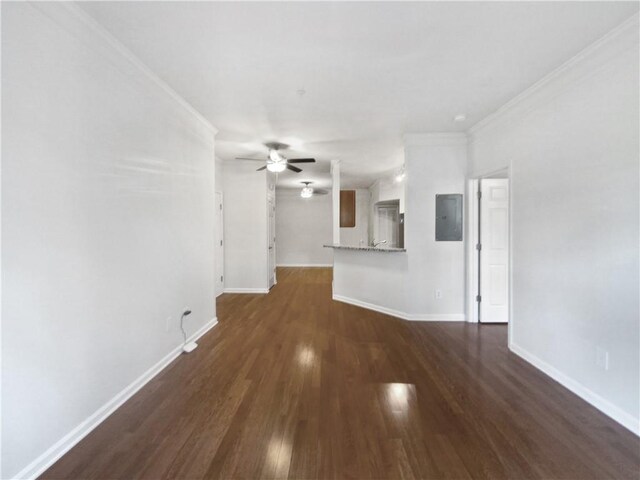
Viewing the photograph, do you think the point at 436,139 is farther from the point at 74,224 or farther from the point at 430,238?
the point at 74,224

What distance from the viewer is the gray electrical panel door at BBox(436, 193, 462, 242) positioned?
395cm

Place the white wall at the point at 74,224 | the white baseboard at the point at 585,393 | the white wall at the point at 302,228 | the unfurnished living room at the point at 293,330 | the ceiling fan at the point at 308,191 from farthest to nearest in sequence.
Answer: the white wall at the point at 302,228, the ceiling fan at the point at 308,191, the white baseboard at the point at 585,393, the unfurnished living room at the point at 293,330, the white wall at the point at 74,224

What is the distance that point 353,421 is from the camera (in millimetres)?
1907

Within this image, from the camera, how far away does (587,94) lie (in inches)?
85.7

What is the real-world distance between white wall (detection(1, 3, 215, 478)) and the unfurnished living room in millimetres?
12

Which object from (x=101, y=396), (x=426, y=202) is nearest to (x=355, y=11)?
(x=426, y=202)

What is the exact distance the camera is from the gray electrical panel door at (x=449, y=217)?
395 centimetres

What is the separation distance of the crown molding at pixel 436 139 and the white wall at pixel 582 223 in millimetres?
885

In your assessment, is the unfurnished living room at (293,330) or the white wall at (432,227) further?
the white wall at (432,227)

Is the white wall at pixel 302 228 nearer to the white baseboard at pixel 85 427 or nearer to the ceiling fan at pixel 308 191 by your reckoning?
the ceiling fan at pixel 308 191

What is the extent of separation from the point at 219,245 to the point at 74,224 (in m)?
3.88

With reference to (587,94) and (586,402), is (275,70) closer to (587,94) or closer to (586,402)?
(587,94)

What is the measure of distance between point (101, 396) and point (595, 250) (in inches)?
150

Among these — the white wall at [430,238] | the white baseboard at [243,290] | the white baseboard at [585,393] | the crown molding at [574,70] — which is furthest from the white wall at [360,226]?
the white baseboard at [585,393]
